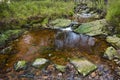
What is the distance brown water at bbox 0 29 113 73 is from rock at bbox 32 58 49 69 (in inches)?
16.6

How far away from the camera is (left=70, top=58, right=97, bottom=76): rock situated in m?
7.48

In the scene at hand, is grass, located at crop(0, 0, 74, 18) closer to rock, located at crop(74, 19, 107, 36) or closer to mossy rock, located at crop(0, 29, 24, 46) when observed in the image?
mossy rock, located at crop(0, 29, 24, 46)

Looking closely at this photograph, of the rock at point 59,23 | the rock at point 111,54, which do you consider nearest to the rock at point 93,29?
the rock at point 59,23

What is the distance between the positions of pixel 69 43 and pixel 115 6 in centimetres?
Result: 434

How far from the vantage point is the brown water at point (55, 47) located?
8.85 metres

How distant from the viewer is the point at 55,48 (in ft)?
33.6

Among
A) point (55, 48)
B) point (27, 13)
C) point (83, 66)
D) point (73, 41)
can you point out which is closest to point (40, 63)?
point (83, 66)

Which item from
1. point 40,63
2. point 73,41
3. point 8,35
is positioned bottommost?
point 73,41

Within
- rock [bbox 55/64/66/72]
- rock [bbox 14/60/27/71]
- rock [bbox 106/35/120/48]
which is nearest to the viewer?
rock [bbox 55/64/66/72]

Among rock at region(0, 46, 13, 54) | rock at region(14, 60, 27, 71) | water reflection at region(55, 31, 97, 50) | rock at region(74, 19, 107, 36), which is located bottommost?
water reflection at region(55, 31, 97, 50)

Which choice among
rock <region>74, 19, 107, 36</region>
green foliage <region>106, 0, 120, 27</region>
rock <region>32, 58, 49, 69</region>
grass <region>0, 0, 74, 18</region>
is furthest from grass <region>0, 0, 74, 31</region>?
green foliage <region>106, 0, 120, 27</region>

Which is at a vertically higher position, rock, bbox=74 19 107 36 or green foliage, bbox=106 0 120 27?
green foliage, bbox=106 0 120 27

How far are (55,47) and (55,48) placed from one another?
172mm

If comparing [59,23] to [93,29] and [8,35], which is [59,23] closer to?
[93,29]
